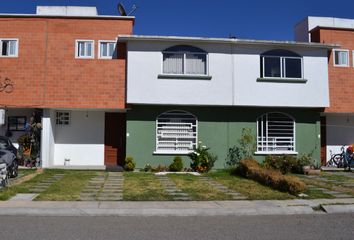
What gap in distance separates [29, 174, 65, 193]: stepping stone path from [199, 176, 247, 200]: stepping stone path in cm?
542

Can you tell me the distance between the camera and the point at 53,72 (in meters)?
19.4

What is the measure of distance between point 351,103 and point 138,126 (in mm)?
10387

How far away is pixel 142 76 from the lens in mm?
19359

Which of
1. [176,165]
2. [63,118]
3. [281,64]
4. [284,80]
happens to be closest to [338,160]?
[284,80]

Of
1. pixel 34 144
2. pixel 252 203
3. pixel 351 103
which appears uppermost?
pixel 351 103

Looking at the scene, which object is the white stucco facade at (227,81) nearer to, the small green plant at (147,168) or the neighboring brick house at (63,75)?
the neighboring brick house at (63,75)

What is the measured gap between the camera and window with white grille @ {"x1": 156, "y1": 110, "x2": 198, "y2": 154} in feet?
65.5

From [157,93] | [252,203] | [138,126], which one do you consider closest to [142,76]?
[157,93]

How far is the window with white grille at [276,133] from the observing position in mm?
20766

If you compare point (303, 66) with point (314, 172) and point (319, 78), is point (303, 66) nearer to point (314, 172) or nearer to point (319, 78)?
point (319, 78)

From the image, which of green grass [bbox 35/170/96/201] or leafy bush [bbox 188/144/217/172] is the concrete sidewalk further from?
leafy bush [bbox 188/144/217/172]

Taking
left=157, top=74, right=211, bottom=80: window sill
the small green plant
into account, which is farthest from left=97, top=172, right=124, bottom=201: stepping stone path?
left=157, top=74, right=211, bottom=80: window sill

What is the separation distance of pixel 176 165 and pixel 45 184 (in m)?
6.28

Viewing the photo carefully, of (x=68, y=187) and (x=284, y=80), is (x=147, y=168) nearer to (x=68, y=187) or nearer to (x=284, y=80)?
(x=68, y=187)
